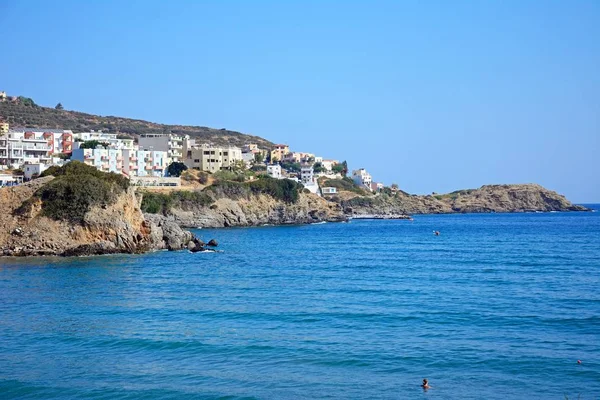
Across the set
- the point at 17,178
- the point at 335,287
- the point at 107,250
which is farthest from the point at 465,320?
the point at 17,178

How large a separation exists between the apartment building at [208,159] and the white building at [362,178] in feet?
184

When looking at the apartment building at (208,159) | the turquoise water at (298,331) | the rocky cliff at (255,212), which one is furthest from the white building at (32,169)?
the turquoise water at (298,331)

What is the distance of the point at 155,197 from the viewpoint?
296 feet

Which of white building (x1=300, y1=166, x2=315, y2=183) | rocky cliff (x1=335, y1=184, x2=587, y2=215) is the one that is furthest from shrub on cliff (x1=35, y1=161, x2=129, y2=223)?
rocky cliff (x1=335, y1=184, x2=587, y2=215)

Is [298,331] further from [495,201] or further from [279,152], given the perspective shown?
[495,201]

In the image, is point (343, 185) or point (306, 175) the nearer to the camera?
point (306, 175)

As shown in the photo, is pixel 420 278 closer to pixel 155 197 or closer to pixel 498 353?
pixel 498 353

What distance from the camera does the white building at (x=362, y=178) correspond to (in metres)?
177

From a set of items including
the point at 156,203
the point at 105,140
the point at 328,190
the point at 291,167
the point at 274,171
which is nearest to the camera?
the point at 156,203

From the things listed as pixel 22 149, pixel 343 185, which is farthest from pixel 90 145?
pixel 343 185

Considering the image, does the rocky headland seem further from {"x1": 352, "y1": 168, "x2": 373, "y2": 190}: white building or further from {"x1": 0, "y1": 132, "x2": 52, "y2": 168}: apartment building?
{"x1": 352, "y1": 168, "x2": 373, "y2": 190}: white building

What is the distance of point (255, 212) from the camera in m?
106

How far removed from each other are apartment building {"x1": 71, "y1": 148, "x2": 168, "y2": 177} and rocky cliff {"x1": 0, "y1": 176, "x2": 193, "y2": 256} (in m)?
40.3

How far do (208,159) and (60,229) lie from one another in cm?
7534
